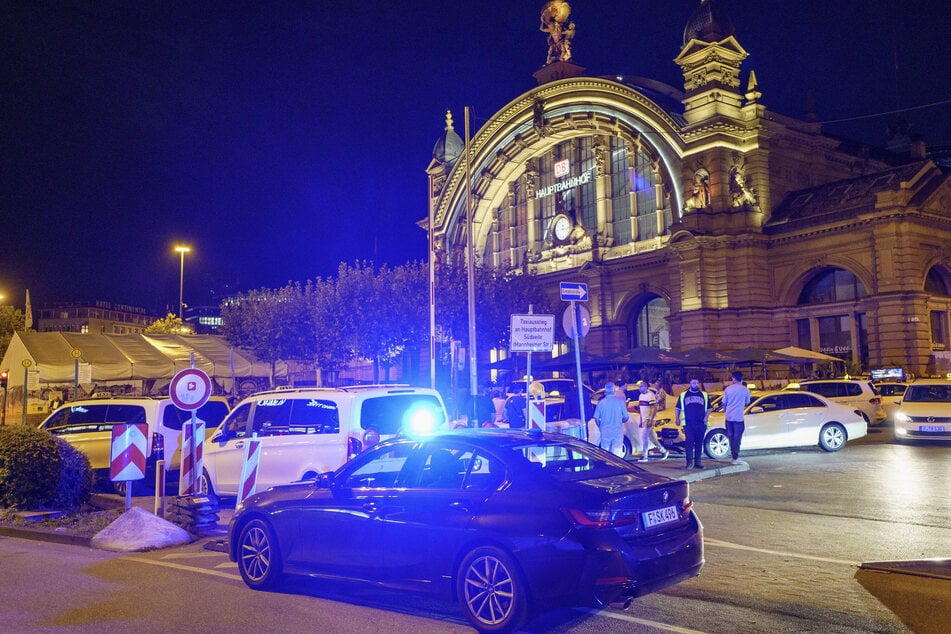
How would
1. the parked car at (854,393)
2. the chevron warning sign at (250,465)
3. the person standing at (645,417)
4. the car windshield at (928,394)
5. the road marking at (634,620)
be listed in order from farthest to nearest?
the parked car at (854,393), the car windshield at (928,394), the person standing at (645,417), the chevron warning sign at (250,465), the road marking at (634,620)

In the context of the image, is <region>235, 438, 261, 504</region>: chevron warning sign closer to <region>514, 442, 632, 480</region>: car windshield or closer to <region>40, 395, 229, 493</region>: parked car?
<region>514, 442, 632, 480</region>: car windshield

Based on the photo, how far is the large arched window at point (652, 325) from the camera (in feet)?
149

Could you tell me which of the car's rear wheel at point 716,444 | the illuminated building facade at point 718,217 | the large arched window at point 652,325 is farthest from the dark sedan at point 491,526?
the large arched window at point 652,325

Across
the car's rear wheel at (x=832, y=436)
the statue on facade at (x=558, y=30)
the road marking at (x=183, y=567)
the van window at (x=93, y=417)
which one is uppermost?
the statue on facade at (x=558, y=30)

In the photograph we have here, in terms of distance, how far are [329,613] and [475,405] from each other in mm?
12988

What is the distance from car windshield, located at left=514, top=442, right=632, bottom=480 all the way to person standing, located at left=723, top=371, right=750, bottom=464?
967cm

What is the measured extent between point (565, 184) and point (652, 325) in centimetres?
1084

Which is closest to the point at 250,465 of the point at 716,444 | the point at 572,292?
the point at 572,292

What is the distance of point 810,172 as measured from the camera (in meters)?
43.1

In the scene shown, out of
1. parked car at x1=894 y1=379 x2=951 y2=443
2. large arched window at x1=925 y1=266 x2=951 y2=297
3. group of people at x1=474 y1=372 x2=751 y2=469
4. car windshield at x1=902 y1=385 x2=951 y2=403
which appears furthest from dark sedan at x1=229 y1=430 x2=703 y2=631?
large arched window at x1=925 y1=266 x2=951 y2=297

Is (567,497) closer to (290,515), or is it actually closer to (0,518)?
(290,515)

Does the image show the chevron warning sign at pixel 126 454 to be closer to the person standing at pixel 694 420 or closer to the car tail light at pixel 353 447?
the car tail light at pixel 353 447

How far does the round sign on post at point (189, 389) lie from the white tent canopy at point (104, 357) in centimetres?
2540

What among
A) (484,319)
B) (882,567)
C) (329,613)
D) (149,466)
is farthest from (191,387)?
(484,319)
